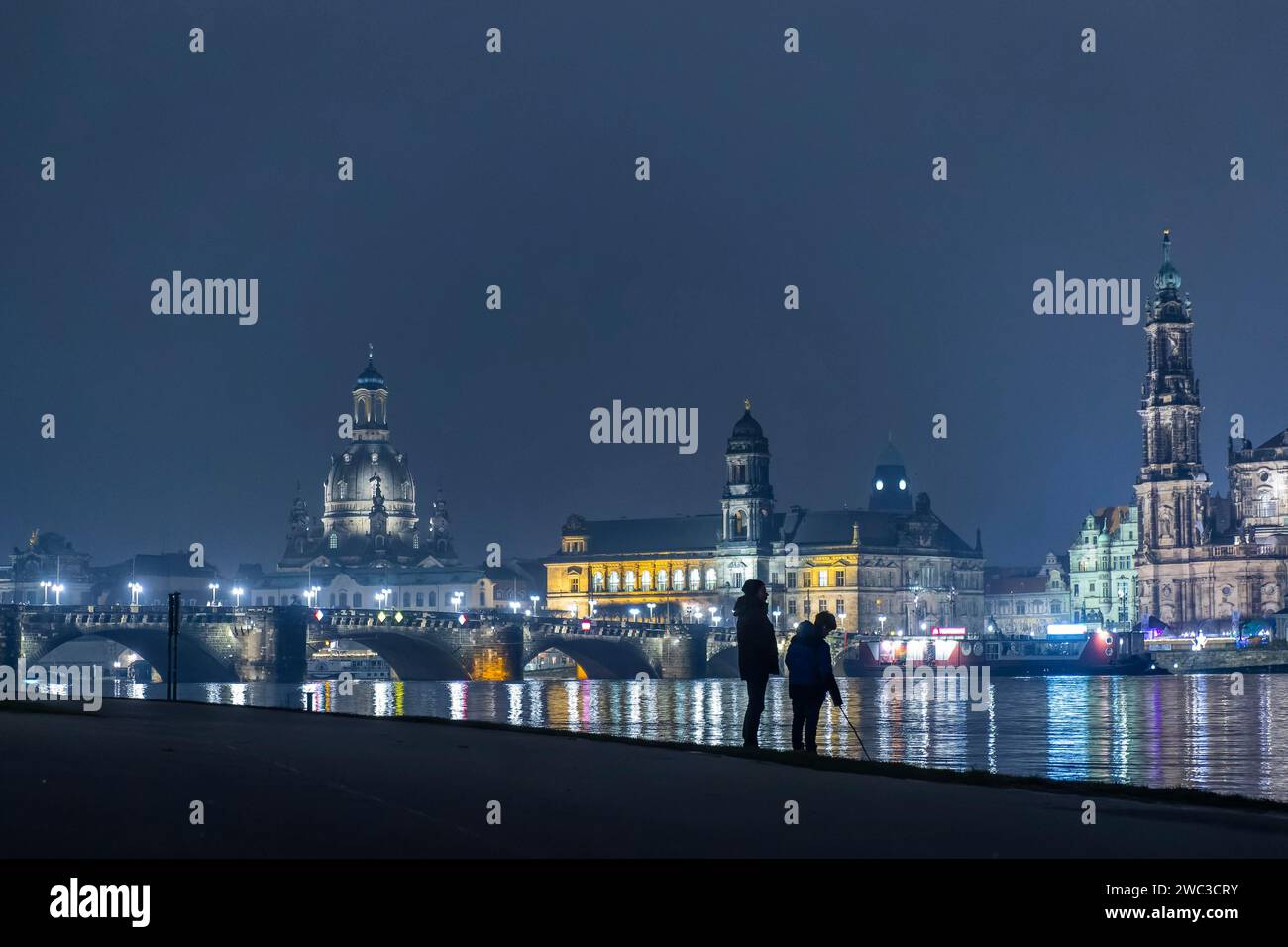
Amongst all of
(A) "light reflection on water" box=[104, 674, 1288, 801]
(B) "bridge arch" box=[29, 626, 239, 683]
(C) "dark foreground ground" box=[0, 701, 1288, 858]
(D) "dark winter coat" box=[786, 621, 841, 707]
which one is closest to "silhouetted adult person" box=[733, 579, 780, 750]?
(D) "dark winter coat" box=[786, 621, 841, 707]

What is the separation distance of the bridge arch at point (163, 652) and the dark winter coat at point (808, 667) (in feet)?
394

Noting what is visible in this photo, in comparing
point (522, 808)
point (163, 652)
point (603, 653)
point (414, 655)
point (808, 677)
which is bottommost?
point (603, 653)

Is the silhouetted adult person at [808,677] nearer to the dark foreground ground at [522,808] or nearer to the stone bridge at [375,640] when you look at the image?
the dark foreground ground at [522,808]

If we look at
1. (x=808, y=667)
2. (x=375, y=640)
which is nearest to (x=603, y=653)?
(x=375, y=640)

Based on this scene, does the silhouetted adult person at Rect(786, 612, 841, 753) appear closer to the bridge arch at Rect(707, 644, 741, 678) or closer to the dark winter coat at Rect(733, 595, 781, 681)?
the dark winter coat at Rect(733, 595, 781, 681)

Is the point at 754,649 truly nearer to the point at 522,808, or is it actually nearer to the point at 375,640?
the point at 522,808

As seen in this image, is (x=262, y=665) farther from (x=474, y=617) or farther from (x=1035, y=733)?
(x=1035, y=733)

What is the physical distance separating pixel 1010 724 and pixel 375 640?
102603 millimetres

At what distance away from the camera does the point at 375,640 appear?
16000cm

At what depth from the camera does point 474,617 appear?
16338 centimetres

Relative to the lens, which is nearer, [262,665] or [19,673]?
[19,673]

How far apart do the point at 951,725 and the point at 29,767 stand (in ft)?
157
